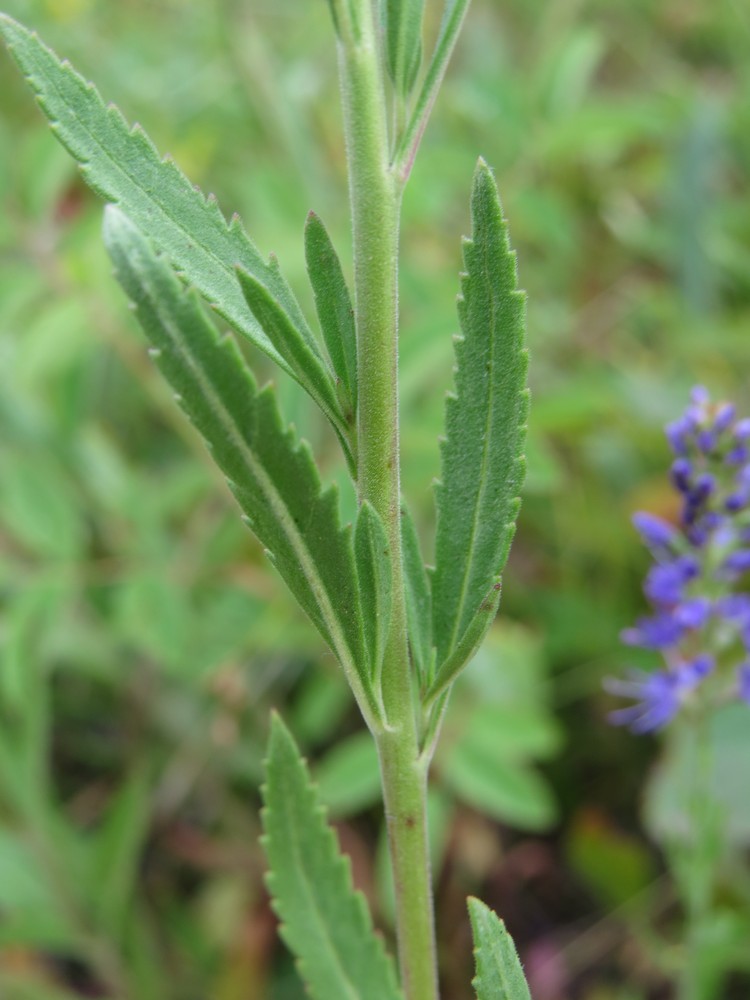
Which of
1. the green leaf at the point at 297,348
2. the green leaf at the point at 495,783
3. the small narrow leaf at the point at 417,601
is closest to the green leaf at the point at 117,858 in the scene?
the green leaf at the point at 495,783

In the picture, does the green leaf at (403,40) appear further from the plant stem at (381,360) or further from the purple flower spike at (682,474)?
the purple flower spike at (682,474)

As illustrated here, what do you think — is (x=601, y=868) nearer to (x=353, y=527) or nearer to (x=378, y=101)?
(x=353, y=527)

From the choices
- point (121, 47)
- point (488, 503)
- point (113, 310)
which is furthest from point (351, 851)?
point (121, 47)

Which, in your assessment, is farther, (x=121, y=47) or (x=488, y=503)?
(x=121, y=47)

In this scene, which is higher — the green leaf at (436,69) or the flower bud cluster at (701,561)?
the green leaf at (436,69)

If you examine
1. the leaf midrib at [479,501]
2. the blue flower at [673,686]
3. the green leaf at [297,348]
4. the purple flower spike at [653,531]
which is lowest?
the blue flower at [673,686]
